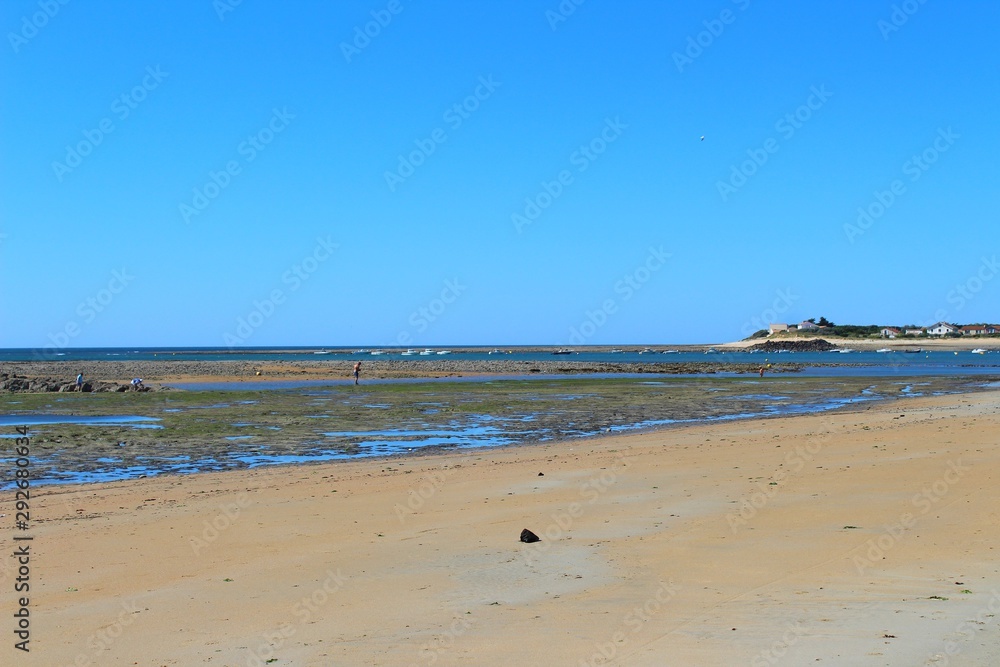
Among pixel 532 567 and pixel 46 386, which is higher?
pixel 46 386

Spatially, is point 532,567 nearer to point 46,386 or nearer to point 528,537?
point 528,537

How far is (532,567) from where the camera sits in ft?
30.7

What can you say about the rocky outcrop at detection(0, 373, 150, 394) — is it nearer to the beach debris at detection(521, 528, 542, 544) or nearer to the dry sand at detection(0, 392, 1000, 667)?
the dry sand at detection(0, 392, 1000, 667)

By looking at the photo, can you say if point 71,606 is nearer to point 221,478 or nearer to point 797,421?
point 221,478

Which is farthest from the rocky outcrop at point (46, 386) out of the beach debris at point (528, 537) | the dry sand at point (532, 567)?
the beach debris at point (528, 537)

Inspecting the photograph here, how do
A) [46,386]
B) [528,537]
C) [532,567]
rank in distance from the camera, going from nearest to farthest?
[532,567] < [528,537] < [46,386]

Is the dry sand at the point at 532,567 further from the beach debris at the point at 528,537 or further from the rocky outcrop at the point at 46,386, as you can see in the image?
the rocky outcrop at the point at 46,386

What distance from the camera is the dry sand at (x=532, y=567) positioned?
689 cm

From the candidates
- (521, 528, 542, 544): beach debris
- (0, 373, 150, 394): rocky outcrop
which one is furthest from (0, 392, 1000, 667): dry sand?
(0, 373, 150, 394): rocky outcrop

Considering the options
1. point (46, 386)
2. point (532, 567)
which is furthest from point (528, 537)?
point (46, 386)

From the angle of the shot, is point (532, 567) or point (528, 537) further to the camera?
point (528, 537)

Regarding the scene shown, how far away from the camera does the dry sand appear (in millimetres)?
6895

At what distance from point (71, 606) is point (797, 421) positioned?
77.2 feet

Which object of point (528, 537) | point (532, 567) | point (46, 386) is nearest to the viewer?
point (532, 567)
